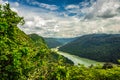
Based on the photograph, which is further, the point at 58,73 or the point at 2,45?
the point at 58,73

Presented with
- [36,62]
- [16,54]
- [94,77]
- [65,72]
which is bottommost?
[94,77]

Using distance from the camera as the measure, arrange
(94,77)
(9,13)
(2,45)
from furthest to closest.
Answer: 1. (94,77)
2. (9,13)
3. (2,45)

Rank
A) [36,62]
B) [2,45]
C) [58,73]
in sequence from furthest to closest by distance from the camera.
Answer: [58,73], [36,62], [2,45]

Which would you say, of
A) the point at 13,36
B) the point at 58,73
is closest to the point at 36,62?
the point at 13,36

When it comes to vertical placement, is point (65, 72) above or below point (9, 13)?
below

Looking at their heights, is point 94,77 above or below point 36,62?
below

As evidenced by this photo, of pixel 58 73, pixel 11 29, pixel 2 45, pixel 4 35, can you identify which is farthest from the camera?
pixel 58 73

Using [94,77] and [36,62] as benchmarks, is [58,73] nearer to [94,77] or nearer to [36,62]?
[36,62]

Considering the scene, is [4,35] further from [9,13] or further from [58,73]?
[58,73]

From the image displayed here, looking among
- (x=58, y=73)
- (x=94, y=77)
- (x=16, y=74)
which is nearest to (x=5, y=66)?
(x=16, y=74)
